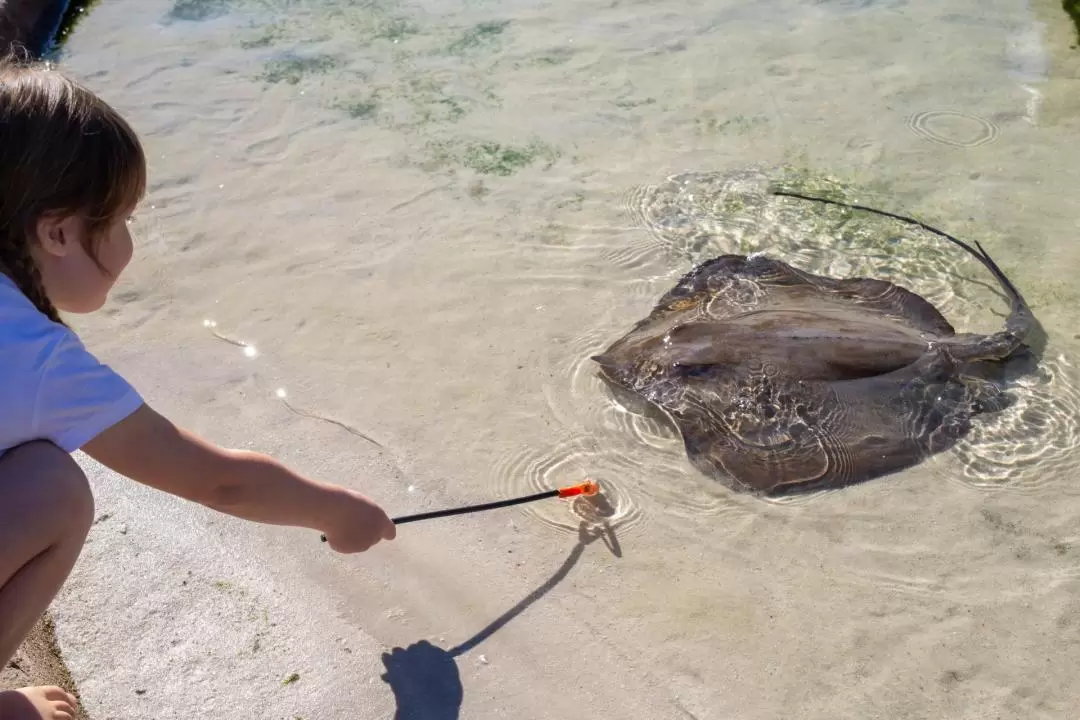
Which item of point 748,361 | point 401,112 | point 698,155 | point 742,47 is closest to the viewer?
point 748,361

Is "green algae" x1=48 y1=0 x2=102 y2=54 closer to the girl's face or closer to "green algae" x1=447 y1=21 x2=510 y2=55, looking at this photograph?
"green algae" x1=447 y1=21 x2=510 y2=55

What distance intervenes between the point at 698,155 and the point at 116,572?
397 centimetres

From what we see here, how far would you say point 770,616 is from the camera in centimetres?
320

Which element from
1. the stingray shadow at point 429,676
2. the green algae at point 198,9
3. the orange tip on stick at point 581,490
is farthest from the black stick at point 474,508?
the green algae at point 198,9

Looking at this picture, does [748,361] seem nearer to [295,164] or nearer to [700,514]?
[700,514]

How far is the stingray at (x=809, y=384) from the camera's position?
12.1ft

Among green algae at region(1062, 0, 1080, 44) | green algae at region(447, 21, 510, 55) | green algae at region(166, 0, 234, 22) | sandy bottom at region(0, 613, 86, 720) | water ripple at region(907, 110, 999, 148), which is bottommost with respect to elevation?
water ripple at region(907, 110, 999, 148)

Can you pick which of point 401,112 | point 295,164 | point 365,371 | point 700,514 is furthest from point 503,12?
point 700,514

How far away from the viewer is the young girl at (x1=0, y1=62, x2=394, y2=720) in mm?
1854

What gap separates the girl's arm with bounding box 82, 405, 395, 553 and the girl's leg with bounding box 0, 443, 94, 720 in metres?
0.09

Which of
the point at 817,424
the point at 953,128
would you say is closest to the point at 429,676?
the point at 817,424

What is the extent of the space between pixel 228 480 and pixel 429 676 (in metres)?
1.10

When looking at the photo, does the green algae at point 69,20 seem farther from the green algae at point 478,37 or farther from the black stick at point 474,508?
the black stick at point 474,508

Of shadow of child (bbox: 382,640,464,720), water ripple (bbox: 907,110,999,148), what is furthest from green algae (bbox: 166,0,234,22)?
shadow of child (bbox: 382,640,464,720)
